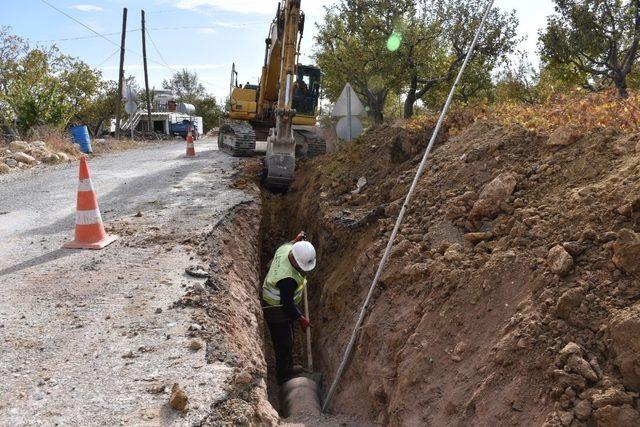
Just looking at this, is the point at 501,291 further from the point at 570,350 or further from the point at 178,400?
the point at 178,400

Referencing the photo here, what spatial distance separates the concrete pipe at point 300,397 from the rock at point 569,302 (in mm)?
2702

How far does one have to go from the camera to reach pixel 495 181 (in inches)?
215

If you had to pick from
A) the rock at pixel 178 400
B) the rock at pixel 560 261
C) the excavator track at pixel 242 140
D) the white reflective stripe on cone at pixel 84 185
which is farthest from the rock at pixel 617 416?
the excavator track at pixel 242 140

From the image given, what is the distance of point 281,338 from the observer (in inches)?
267

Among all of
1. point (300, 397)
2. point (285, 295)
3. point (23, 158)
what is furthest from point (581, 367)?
point (23, 158)

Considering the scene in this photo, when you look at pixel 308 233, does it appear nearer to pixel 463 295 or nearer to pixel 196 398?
pixel 463 295

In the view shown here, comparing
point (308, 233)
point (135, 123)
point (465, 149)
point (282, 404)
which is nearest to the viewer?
point (282, 404)

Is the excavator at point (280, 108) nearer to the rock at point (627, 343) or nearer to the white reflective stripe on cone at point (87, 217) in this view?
the white reflective stripe on cone at point (87, 217)

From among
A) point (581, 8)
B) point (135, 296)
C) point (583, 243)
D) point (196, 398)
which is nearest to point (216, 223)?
point (135, 296)

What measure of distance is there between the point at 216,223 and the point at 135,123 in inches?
1312

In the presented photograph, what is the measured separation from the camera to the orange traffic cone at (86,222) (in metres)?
6.03

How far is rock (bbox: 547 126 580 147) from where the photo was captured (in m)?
5.39

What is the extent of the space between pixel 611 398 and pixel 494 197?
2560 mm

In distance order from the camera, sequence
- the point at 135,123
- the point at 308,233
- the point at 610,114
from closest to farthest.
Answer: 1. the point at 610,114
2. the point at 308,233
3. the point at 135,123
